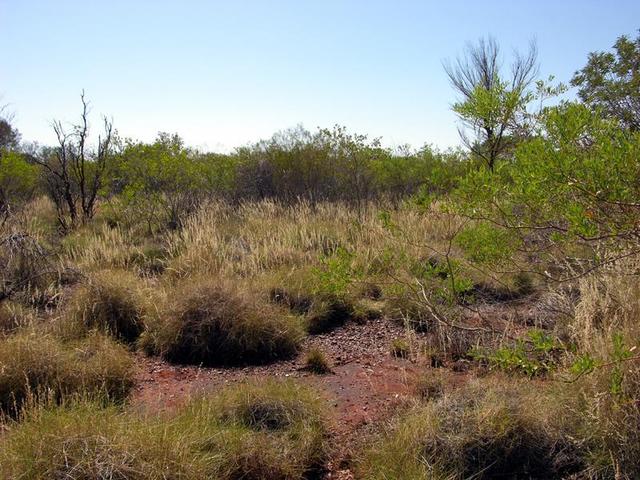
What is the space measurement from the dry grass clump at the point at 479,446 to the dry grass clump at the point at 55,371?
2.10 metres

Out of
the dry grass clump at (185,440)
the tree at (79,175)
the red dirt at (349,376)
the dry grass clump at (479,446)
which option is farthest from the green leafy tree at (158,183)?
the dry grass clump at (479,446)

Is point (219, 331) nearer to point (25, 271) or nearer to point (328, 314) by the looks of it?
point (328, 314)

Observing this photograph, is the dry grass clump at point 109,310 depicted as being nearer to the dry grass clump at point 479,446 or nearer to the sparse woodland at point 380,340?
the sparse woodland at point 380,340

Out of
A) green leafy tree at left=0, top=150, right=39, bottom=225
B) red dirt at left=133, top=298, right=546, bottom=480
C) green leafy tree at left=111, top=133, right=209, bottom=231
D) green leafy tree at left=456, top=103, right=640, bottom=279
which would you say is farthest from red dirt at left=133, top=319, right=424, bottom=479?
green leafy tree at left=0, top=150, right=39, bottom=225

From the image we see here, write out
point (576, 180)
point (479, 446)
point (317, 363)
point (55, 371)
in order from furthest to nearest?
1. point (317, 363)
2. point (55, 371)
3. point (479, 446)
4. point (576, 180)

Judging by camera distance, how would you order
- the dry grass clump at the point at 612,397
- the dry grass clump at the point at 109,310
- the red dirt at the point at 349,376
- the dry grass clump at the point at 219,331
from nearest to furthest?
the dry grass clump at the point at 612,397, the red dirt at the point at 349,376, the dry grass clump at the point at 219,331, the dry grass clump at the point at 109,310

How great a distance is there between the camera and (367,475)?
3.53 metres

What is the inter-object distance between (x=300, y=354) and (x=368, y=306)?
139 cm

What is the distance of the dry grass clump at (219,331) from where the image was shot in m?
5.59

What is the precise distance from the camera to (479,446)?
3562 mm

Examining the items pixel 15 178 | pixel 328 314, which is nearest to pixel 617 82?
pixel 328 314

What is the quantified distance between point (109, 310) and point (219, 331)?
1.28 metres

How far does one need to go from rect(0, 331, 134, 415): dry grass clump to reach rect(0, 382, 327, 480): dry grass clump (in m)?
0.45

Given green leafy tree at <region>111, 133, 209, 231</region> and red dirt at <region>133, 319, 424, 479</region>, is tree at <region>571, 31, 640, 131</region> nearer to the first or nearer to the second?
red dirt at <region>133, 319, 424, 479</region>
